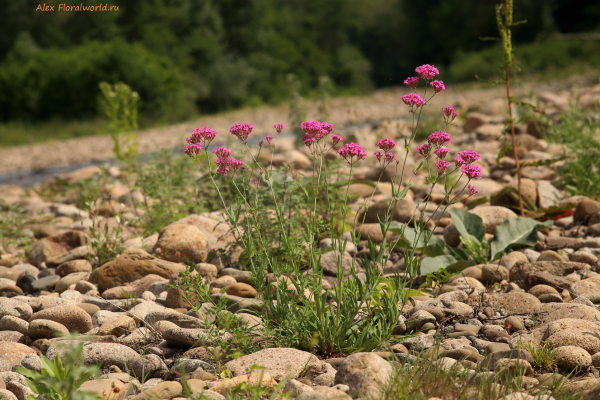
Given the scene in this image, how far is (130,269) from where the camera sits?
367 cm

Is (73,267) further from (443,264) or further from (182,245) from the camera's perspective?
(443,264)

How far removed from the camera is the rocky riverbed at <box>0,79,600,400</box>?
2.23 metres

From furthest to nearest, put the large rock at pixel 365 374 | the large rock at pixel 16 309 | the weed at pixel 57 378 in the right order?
the large rock at pixel 16 309, the large rock at pixel 365 374, the weed at pixel 57 378

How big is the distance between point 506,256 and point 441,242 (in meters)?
0.44

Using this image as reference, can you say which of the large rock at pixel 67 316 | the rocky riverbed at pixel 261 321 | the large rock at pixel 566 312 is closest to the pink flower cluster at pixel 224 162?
the rocky riverbed at pixel 261 321

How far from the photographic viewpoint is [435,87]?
8.20 feet

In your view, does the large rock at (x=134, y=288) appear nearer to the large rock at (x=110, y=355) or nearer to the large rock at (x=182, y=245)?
the large rock at (x=182, y=245)

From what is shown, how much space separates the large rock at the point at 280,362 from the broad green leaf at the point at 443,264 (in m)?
1.28

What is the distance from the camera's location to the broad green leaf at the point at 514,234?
12.3ft

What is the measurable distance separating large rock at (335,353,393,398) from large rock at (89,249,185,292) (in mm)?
1772

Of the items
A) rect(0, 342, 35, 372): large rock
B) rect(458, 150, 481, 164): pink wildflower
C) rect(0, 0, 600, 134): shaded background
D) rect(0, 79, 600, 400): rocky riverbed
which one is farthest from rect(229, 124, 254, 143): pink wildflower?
rect(0, 0, 600, 134): shaded background

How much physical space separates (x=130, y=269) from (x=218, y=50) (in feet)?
85.8

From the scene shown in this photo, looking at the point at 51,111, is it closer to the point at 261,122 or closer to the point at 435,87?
the point at 261,122

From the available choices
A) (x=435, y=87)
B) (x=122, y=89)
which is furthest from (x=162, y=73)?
(x=435, y=87)
